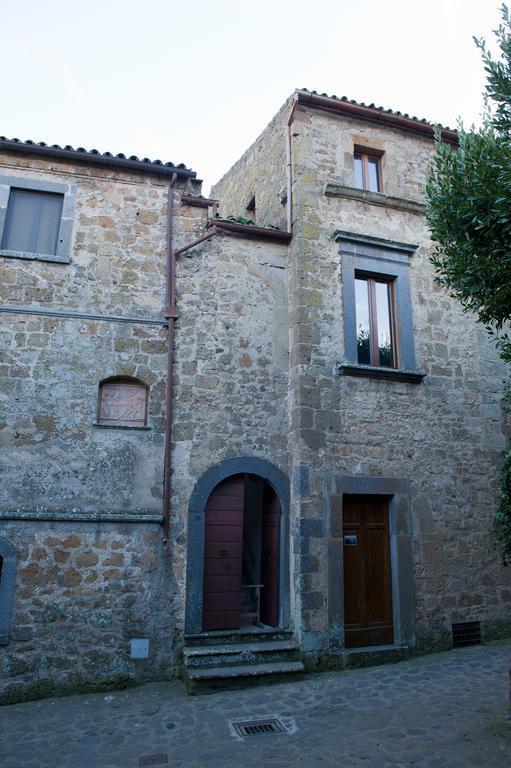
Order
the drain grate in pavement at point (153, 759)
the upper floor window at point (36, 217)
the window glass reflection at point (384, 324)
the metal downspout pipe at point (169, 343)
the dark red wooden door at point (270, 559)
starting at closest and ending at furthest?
the drain grate in pavement at point (153, 759) → the metal downspout pipe at point (169, 343) → the dark red wooden door at point (270, 559) → the upper floor window at point (36, 217) → the window glass reflection at point (384, 324)

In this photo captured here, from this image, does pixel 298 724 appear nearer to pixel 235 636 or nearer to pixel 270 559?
pixel 235 636

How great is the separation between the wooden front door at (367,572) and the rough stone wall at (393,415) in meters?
0.41

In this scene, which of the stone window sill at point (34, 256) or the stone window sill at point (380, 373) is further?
the stone window sill at point (380, 373)

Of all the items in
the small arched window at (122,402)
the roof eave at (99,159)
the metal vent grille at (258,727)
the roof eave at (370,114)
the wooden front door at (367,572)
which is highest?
the roof eave at (370,114)

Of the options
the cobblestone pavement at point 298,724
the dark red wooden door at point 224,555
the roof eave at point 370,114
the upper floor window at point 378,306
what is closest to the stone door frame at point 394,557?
the cobblestone pavement at point 298,724

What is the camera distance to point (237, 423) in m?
7.89

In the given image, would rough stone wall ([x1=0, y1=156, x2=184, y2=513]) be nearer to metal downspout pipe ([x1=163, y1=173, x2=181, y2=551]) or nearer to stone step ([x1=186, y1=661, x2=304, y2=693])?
metal downspout pipe ([x1=163, y1=173, x2=181, y2=551])

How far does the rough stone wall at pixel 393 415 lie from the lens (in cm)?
773

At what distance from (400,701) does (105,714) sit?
10.6 ft

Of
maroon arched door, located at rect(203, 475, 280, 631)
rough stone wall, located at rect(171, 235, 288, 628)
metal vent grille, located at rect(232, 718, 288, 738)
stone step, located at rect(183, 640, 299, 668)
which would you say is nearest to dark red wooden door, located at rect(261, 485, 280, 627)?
maroon arched door, located at rect(203, 475, 280, 631)

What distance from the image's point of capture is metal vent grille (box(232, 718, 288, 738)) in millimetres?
5484

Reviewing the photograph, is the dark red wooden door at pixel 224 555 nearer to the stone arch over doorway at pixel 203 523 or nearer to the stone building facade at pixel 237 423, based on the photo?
the stone building facade at pixel 237 423

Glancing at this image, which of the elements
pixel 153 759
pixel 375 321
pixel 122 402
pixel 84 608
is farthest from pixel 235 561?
pixel 375 321

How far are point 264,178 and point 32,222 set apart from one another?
4606 millimetres
